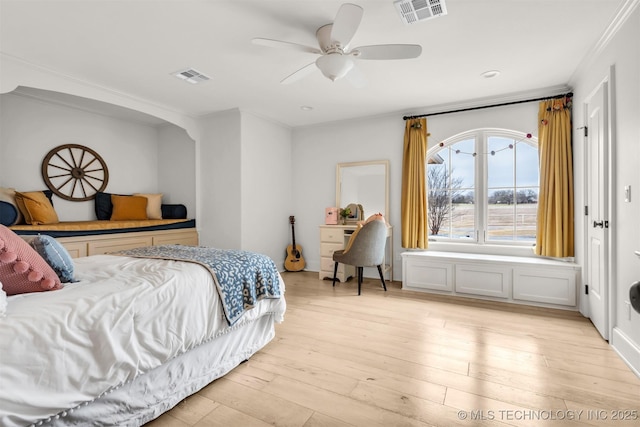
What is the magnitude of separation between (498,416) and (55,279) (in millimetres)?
2331

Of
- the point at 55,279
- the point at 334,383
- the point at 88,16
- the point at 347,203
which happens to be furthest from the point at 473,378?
the point at 88,16

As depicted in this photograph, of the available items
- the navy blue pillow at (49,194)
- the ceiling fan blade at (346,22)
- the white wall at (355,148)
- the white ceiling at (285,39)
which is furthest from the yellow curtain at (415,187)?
the navy blue pillow at (49,194)

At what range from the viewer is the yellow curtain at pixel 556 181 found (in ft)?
11.1

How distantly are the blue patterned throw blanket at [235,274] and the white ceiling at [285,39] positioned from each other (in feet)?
5.60

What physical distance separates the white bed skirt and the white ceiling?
86.9 inches

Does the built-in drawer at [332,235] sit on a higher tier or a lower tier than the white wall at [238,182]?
lower

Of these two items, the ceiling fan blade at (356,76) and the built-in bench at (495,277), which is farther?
the built-in bench at (495,277)

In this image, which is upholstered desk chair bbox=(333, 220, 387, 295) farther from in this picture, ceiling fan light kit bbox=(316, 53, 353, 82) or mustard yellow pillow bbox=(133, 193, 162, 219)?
mustard yellow pillow bbox=(133, 193, 162, 219)

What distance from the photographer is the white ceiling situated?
216 cm

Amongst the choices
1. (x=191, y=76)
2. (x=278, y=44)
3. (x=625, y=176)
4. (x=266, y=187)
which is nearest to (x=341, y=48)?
(x=278, y=44)

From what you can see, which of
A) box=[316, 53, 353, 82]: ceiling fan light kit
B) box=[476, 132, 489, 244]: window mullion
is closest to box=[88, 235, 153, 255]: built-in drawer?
box=[316, 53, 353, 82]: ceiling fan light kit

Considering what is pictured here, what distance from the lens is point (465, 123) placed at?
4.14 m

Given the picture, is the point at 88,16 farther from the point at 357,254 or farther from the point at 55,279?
the point at 357,254

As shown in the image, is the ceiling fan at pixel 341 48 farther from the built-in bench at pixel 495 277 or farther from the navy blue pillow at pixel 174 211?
the navy blue pillow at pixel 174 211
